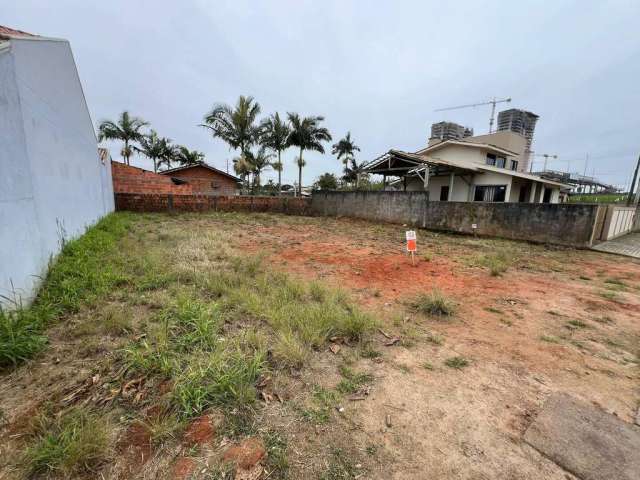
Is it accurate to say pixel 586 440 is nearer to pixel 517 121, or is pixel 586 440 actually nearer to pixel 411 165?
pixel 411 165

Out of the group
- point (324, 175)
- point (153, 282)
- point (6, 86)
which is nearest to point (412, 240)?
point (153, 282)

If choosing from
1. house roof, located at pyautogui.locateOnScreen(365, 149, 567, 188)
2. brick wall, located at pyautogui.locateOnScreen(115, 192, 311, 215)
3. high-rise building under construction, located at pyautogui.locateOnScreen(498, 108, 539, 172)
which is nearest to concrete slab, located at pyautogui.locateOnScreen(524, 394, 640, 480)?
house roof, located at pyautogui.locateOnScreen(365, 149, 567, 188)

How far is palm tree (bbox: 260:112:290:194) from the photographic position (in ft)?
56.9

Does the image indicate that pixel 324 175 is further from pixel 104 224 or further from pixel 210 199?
pixel 104 224

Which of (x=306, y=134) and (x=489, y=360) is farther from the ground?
(x=306, y=134)

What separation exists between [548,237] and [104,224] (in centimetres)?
1299

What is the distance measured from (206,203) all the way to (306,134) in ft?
28.4

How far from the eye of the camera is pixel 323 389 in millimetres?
1893

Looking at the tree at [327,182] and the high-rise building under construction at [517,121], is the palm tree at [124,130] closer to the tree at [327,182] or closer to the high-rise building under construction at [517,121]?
the tree at [327,182]

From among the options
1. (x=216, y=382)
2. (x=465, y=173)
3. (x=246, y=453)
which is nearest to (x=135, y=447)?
(x=216, y=382)

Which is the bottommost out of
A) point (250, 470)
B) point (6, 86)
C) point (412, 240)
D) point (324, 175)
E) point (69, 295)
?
point (250, 470)

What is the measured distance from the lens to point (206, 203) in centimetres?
1422

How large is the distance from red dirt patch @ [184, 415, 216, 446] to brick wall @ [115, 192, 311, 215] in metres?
14.0

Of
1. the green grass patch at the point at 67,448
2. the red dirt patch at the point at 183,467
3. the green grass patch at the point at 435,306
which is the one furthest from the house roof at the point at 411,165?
the green grass patch at the point at 67,448
